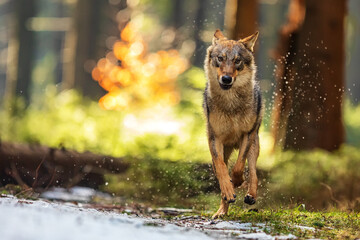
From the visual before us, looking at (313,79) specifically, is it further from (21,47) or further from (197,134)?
(21,47)

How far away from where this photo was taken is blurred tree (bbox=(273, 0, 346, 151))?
43.4 ft

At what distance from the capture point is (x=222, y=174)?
25.1 ft

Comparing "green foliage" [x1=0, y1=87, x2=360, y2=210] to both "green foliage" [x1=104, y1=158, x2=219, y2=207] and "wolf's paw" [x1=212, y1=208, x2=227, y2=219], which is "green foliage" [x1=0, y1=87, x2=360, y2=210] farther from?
"wolf's paw" [x1=212, y1=208, x2=227, y2=219]

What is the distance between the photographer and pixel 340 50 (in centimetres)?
1384

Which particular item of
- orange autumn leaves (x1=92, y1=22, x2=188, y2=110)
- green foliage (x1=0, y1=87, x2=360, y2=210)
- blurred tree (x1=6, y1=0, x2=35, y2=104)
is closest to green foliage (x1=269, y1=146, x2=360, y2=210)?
green foliage (x1=0, y1=87, x2=360, y2=210)

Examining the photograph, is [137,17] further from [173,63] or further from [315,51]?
[315,51]

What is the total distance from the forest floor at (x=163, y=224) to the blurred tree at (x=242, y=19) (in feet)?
22.9

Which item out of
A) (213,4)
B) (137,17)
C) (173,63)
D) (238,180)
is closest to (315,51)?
(238,180)

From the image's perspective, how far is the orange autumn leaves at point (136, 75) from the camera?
74.8ft

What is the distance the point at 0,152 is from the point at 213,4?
3605cm

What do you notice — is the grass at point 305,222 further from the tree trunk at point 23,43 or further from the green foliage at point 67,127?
the tree trunk at point 23,43

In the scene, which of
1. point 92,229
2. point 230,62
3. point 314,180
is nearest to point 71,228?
point 92,229

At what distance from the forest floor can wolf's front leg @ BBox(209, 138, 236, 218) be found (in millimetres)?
233

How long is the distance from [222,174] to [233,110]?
0.83m
